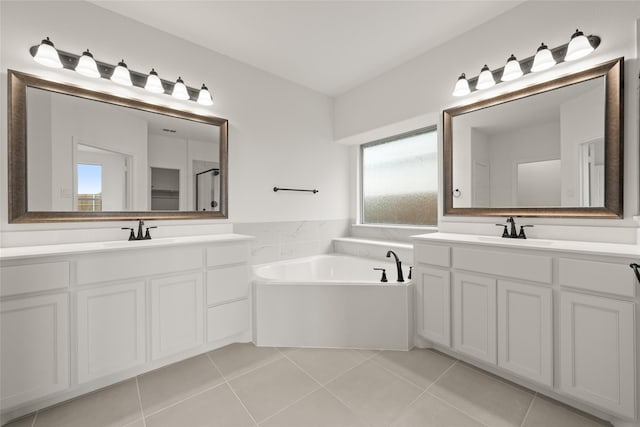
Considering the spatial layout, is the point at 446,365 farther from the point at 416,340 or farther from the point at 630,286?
the point at 630,286

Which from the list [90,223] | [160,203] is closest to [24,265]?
[90,223]

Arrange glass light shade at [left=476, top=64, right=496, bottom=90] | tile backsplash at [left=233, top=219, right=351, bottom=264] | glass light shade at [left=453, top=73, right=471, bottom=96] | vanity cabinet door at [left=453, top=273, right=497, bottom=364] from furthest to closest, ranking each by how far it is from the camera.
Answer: tile backsplash at [left=233, top=219, right=351, bottom=264] < glass light shade at [left=453, top=73, right=471, bottom=96] < glass light shade at [left=476, top=64, right=496, bottom=90] < vanity cabinet door at [left=453, top=273, right=497, bottom=364]

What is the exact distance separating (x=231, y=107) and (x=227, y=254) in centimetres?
143

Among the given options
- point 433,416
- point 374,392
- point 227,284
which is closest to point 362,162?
point 227,284

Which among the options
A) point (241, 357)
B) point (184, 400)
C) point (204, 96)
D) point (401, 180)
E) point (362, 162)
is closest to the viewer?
point (184, 400)

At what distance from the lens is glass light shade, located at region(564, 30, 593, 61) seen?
160cm

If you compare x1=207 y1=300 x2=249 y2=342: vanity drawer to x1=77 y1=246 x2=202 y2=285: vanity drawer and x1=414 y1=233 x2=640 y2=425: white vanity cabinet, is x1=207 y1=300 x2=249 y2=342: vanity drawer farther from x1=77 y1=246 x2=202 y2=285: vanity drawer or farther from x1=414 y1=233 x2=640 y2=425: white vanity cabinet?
x1=414 y1=233 x2=640 y2=425: white vanity cabinet

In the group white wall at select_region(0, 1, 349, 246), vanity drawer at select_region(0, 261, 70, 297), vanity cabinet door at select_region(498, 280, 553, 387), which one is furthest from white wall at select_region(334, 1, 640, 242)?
vanity drawer at select_region(0, 261, 70, 297)

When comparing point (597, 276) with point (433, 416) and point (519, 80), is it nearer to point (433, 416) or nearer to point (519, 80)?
point (433, 416)

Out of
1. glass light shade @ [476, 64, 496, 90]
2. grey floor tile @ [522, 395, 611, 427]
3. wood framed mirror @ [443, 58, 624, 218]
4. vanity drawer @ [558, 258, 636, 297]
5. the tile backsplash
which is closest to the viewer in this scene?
vanity drawer @ [558, 258, 636, 297]

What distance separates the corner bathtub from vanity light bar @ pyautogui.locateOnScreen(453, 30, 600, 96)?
64.9 inches

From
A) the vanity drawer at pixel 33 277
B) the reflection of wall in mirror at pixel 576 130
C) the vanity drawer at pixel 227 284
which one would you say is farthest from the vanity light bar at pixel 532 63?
the vanity drawer at pixel 33 277

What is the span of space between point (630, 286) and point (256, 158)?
8.98 feet

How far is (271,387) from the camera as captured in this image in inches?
65.1
